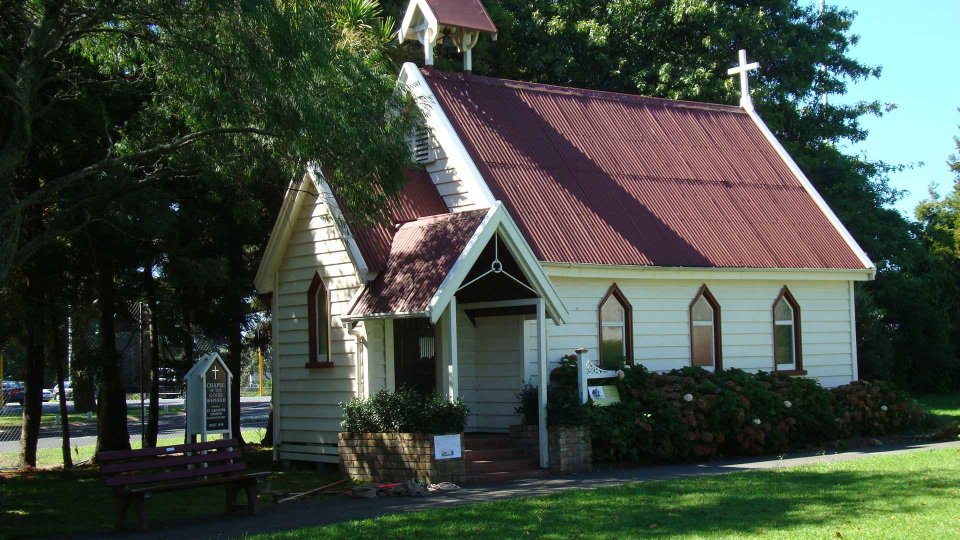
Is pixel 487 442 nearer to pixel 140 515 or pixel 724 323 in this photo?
pixel 140 515

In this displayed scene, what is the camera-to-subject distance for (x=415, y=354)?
1984 centimetres

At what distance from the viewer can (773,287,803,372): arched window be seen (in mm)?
23547

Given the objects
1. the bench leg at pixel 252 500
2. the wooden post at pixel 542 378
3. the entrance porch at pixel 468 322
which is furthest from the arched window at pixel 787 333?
the bench leg at pixel 252 500

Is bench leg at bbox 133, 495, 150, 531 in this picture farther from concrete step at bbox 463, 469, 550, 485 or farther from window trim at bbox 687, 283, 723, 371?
window trim at bbox 687, 283, 723, 371

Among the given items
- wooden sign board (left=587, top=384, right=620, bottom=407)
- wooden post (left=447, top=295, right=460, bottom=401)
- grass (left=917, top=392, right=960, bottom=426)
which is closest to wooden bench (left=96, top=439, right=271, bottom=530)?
wooden post (left=447, top=295, right=460, bottom=401)

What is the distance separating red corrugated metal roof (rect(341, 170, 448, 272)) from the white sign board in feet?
11.2

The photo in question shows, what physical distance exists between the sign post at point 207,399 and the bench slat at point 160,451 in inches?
74.1

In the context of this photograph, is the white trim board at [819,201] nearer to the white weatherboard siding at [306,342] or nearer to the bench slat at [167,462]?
the white weatherboard siding at [306,342]

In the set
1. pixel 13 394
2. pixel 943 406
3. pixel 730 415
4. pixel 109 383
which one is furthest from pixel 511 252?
pixel 13 394

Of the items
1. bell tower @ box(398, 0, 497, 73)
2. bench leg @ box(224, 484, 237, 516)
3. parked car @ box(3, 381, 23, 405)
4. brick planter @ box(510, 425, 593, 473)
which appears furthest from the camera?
parked car @ box(3, 381, 23, 405)

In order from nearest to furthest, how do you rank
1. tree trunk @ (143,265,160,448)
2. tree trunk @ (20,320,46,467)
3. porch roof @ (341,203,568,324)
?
1. porch roof @ (341,203,568,324)
2. tree trunk @ (143,265,160,448)
3. tree trunk @ (20,320,46,467)

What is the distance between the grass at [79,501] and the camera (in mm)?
14039

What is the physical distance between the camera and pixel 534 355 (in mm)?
19297

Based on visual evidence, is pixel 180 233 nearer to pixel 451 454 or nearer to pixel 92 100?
pixel 92 100
